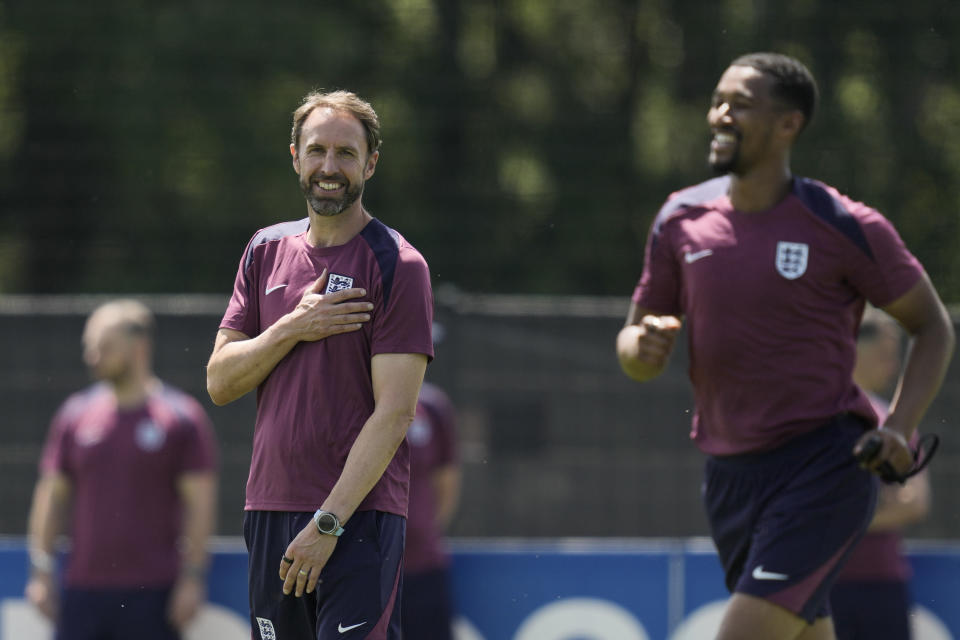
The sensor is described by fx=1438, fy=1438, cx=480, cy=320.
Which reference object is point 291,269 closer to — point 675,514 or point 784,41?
point 675,514

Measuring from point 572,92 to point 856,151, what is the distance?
112 inches

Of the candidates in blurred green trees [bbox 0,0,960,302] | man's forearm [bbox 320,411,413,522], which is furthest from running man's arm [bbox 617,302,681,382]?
blurred green trees [bbox 0,0,960,302]

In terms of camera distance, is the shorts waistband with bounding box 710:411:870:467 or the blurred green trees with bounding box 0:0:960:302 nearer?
the shorts waistband with bounding box 710:411:870:467

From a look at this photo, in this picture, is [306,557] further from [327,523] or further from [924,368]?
[924,368]

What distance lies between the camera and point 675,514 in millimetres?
8969

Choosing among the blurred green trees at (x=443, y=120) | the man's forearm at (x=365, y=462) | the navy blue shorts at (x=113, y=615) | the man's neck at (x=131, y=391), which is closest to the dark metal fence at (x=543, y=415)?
the man's neck at (x=131, y=391)

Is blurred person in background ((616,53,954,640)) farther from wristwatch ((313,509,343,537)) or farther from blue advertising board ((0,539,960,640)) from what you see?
blue advertising board ((0,539,960,640))

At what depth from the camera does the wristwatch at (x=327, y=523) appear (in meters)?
3.85

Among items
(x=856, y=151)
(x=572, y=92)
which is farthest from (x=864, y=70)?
(x=572, y=92)

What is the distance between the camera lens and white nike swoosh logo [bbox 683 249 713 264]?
4711 mm

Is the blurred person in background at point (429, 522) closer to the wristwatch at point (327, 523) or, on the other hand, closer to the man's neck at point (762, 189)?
the man's neck at point (762, 189)

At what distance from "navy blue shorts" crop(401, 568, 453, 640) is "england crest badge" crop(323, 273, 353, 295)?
120 inches

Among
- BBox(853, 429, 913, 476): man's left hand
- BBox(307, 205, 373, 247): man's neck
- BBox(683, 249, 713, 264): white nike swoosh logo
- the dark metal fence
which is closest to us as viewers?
BBox(307, 205, 373, 247): man's neck

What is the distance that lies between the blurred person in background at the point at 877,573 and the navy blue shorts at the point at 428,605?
1883mm
